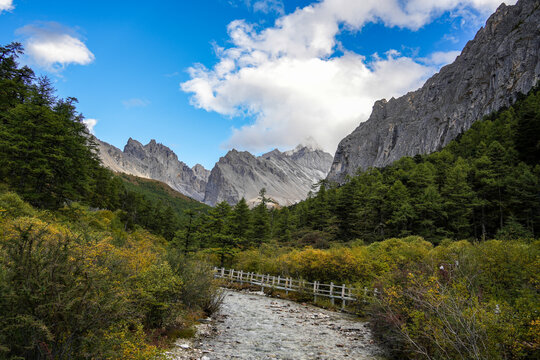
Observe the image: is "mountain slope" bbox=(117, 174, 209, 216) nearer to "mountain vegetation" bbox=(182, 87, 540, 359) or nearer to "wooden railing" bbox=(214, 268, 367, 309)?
"mountain vegetation" bbox=(182, 87, 540, 359)

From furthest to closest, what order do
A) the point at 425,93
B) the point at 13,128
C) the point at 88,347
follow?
the point at 425,93
the point at 13,128
the point at 88,347

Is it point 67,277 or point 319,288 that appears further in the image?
point 319,288

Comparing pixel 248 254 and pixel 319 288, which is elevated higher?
pixel 248 254

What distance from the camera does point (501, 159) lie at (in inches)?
1576

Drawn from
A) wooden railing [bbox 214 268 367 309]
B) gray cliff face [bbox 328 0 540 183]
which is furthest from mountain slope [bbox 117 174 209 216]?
wooden railing [bbox 214 268 367 309]

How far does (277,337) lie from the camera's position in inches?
391

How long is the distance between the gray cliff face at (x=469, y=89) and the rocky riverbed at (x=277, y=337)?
54.1 meters

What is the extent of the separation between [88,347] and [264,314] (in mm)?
11238

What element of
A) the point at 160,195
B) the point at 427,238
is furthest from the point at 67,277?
the point at 160,195

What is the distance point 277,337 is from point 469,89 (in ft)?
386

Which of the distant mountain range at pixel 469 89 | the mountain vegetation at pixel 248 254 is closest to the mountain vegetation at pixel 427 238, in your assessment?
the mountain vegetation at pixel 248 254

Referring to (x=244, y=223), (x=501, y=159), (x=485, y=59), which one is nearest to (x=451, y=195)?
(x=501, y=159)

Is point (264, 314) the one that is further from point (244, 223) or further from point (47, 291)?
point (244, 223)

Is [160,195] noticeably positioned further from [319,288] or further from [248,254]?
[319,288]
